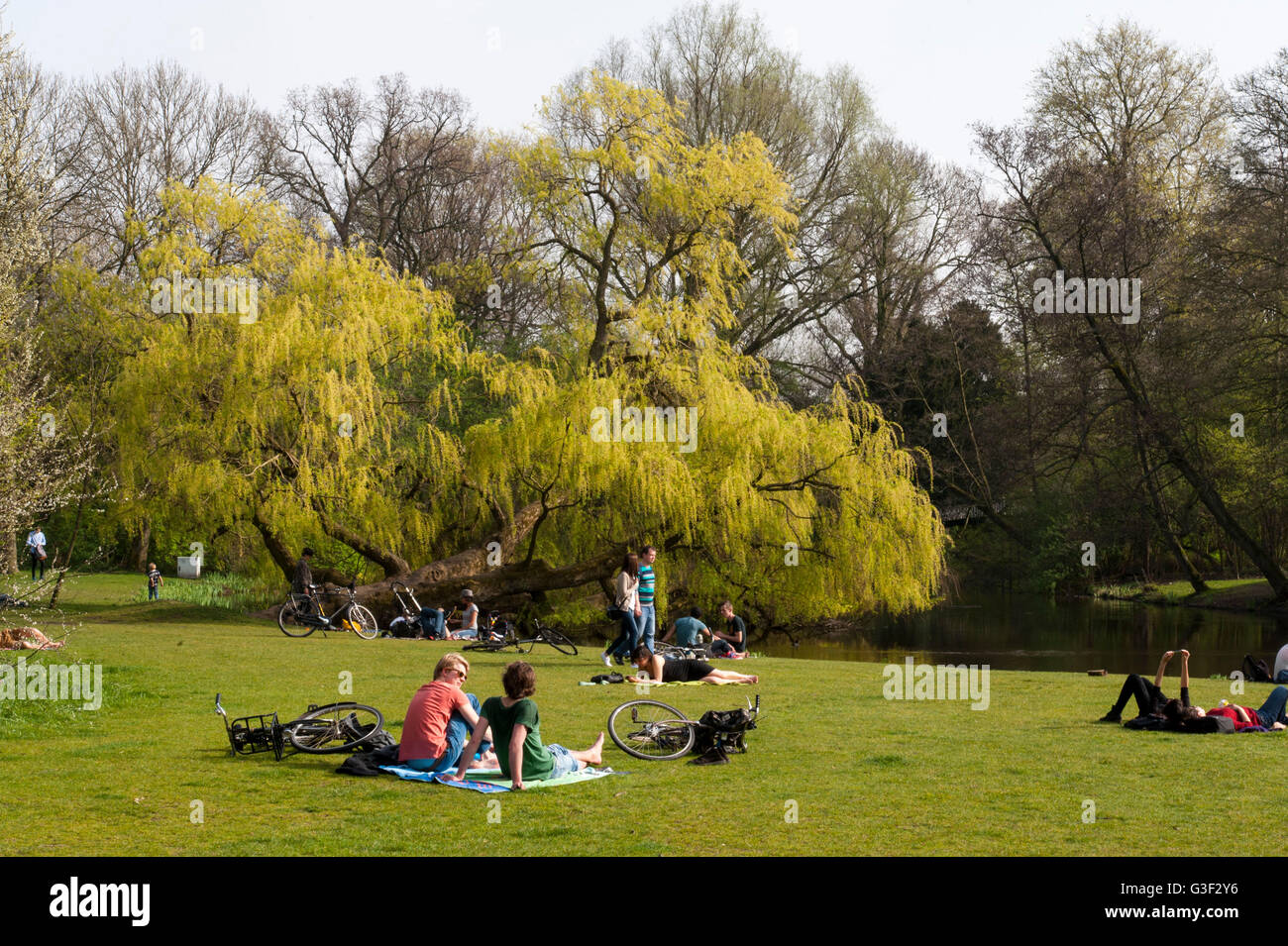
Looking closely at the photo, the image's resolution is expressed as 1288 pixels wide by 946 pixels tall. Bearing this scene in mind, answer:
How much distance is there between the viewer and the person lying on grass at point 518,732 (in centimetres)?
970

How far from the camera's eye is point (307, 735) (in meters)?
10.9

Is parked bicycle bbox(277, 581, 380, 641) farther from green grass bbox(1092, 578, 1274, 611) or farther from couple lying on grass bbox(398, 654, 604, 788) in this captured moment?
green grass bbox(1092, 578, 1274, 611)

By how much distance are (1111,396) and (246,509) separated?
29.3 metres

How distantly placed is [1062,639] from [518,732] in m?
25.6

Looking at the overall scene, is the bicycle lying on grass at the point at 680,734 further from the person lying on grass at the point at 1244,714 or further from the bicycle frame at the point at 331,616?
the bicycle frame at the point at 331,616

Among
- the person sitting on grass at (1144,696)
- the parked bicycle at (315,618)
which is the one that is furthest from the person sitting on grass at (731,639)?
the person sitting on grass at (1144,696)

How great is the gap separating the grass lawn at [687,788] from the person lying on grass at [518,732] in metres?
0.28

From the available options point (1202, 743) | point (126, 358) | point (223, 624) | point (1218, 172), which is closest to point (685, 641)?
point (1202, 743)

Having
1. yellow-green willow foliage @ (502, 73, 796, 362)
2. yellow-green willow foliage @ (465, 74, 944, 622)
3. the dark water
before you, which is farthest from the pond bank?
yellow-green willow foliage @ (502, 73, 796, 362)

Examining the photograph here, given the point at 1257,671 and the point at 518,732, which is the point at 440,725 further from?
the point at 1257,671

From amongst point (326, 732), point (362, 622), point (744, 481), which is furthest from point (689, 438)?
point (326, 732)

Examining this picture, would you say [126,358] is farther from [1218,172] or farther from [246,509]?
[1218,172]
